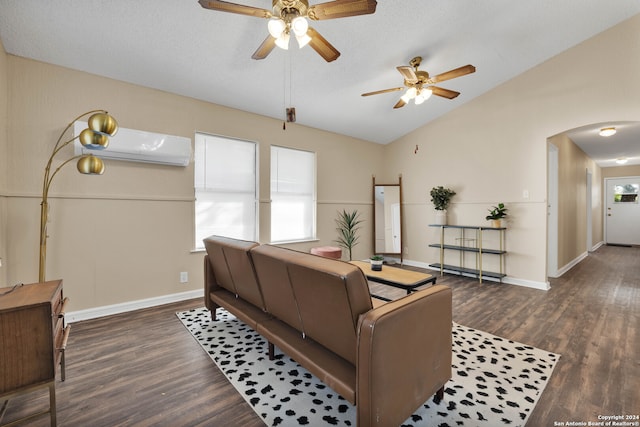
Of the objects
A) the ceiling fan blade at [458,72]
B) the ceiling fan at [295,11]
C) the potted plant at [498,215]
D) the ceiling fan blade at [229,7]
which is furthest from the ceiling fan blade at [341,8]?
the potted plant at [498,215]

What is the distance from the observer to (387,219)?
18.8ft

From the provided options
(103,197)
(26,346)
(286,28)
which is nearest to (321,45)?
(286,28)

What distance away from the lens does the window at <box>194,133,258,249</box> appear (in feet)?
12.1

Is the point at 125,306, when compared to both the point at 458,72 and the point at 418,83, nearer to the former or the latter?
the point at 418,83

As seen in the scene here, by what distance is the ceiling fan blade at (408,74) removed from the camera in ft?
9.66

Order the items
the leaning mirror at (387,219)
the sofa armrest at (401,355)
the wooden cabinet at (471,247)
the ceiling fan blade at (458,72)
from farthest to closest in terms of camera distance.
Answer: the leaning mirror at (387,219), the wooden cabinet at (471,247), the ceiling fan blade at (458,72), the sofa armrest at (401,355)

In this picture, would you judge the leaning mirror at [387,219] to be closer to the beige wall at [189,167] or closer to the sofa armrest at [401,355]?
the beige wall at [189,167]

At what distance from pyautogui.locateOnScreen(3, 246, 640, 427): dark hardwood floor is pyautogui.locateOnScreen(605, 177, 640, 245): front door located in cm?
611

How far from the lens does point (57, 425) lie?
4.93 ft

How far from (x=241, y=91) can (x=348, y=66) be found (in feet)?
4.57

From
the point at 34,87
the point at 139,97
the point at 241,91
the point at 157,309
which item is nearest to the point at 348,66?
the point at 241,91

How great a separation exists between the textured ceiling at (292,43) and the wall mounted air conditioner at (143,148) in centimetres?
65

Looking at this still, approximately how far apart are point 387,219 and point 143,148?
4.39m

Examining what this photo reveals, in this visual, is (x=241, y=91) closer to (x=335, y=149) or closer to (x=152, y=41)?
(x=152, y=41)
